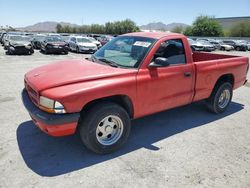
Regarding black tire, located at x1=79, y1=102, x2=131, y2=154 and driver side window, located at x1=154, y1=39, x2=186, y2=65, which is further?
driver side window, located at x1=154, y1=39, x2=186, y2=65

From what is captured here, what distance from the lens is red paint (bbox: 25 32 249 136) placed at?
338 centimetres

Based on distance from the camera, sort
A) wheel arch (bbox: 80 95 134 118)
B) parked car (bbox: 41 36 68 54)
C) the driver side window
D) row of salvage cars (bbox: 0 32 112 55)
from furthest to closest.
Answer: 1. parked car (bbox: 41 36 68 54)
2. row of salvage cars (bbox: 0 32 112 55)
3. the driver side window
4. wheel arch (bbox: 80 95 134 118)

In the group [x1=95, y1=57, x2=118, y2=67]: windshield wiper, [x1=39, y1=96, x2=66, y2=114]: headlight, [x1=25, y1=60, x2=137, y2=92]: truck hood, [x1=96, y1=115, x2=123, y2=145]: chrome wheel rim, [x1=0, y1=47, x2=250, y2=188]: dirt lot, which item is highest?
[x1=95, y1=57, x2=118, y2=67]: windshield wiper

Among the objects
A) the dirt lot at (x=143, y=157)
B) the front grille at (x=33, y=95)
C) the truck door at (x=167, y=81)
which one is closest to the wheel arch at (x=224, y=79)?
the dirt lot at (x=143, y=157)

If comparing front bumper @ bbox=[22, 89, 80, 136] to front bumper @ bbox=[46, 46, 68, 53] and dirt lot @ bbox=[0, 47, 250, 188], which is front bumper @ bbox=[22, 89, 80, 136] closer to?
dirt lot @ bbox=[0, 47, 250, 188]

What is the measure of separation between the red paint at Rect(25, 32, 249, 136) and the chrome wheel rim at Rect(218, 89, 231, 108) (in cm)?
60

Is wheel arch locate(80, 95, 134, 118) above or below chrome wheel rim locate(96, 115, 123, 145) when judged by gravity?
above

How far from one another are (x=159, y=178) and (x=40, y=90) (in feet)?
6.57

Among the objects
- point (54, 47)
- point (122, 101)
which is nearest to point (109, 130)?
point (122, 101)

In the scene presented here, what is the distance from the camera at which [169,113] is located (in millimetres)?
5734

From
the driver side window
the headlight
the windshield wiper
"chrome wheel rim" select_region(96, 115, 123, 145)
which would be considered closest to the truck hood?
Answer: the windshield wiper

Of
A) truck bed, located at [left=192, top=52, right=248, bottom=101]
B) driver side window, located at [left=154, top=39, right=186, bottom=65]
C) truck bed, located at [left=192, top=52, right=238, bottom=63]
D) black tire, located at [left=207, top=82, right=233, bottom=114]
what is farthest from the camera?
truck bed, located at [left=192, top=52, right=238, bottom=63]

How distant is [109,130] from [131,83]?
808mm

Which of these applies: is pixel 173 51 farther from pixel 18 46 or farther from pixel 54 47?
pixel 54 47
